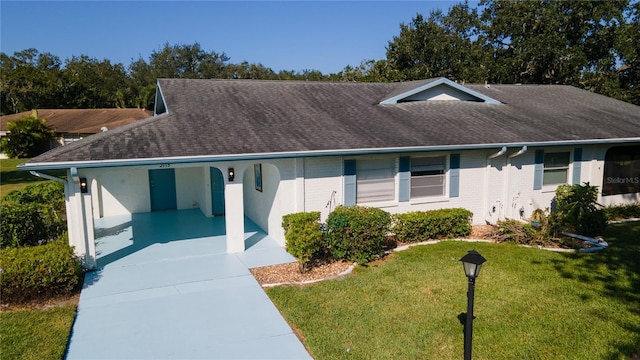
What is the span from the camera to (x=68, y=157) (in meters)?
8.79

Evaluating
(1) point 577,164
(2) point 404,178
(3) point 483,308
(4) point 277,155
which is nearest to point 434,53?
(1) point 577,164

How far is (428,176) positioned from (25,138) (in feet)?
109

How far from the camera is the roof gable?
597 inches

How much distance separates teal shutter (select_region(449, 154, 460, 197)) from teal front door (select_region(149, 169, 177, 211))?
9.67m

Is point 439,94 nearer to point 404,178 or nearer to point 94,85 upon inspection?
point 404,178

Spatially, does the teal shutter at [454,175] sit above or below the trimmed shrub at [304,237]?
above

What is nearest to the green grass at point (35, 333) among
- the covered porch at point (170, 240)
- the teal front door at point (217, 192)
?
the covered porch at point (170, 240)

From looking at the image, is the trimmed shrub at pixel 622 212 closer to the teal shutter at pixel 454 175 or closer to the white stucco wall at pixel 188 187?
the teal shutter at pixel 454 175

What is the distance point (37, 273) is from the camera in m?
7.83

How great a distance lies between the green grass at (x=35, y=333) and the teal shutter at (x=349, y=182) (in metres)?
6.61

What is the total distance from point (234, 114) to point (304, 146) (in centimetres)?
294

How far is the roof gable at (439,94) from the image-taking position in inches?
597

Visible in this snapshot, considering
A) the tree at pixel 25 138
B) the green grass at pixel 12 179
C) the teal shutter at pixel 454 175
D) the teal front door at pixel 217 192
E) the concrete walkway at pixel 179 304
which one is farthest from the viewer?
the tree at pixel 25 138

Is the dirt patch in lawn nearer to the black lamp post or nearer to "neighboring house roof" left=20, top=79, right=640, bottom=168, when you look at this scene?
"neighboring house roof" left=20, top=79, right=640, bottom=168
